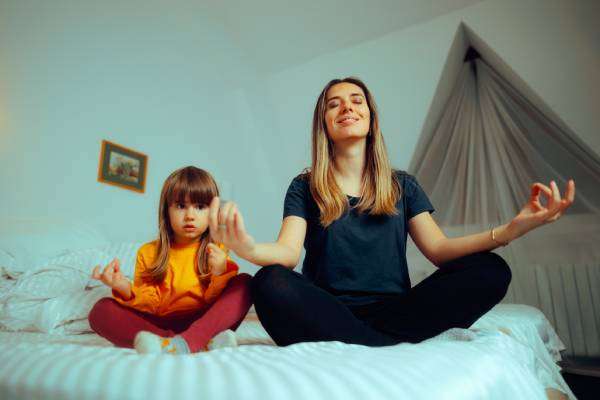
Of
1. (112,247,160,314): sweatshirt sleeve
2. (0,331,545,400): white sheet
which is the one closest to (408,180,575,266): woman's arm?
(0,331,545,400): white sheet

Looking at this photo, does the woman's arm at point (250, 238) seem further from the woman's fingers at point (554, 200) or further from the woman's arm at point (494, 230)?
the woman's fingers at point (554, 200)

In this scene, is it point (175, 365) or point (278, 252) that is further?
point (278, 252)

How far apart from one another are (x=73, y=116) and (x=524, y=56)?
2.38 meters

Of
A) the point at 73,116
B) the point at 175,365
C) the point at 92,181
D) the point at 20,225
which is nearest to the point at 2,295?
the point at 20,225

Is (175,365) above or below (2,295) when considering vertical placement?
above

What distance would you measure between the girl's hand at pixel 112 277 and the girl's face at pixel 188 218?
0.24 metres

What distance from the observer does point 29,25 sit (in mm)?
1837

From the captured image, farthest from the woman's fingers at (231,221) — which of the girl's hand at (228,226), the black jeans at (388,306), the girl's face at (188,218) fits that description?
the girl's face at (188,218)

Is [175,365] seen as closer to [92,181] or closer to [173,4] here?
[92,181]

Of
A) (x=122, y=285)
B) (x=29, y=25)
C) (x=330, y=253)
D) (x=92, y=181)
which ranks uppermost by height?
(x=29, y=25)

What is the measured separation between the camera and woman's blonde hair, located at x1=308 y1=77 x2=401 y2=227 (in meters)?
1.07

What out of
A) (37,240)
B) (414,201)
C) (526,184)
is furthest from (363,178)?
(526,184)

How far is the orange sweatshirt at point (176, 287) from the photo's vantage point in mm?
1032

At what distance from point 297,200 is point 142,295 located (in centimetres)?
49
